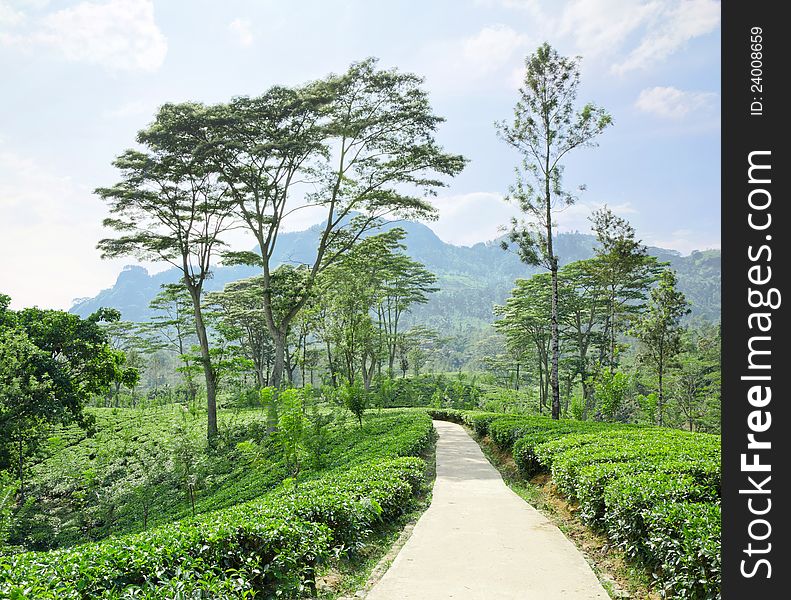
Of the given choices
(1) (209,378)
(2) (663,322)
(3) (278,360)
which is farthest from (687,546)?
(1) (209,378)

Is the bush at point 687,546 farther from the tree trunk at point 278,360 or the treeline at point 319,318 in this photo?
the treeline at point 319,318

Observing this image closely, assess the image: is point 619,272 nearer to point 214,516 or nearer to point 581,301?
point 581,301

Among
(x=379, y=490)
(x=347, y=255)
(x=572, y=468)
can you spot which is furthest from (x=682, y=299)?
(x=379, y=490)

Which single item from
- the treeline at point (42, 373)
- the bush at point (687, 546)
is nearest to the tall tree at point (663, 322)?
the bush at point (687, 546)

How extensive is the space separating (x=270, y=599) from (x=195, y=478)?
37.4 feet

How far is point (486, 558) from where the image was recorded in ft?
17.4

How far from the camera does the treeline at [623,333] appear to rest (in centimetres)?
1959

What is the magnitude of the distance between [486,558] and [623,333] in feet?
79.2

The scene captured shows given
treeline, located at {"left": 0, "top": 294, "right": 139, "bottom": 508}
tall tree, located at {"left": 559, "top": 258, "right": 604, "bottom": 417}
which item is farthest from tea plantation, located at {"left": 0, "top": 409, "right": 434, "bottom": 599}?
tall tree, located at {"left": 559, "top": 258, "right": 604, "bottom": 417}

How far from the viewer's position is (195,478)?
46.8 feet

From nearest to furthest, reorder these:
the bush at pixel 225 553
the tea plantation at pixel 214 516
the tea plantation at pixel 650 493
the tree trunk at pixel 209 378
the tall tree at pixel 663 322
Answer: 1. the bush at pixel 225 553
2. the tea plantation at pixel 214 516
3. the tea plantation at pixel 650 493
4. the tall tree at pixel 663 322
5. the tree trunk at pixel 209 378

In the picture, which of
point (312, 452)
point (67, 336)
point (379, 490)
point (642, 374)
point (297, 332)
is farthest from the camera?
point (297, 332)

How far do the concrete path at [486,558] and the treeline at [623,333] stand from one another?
11.5 metres
